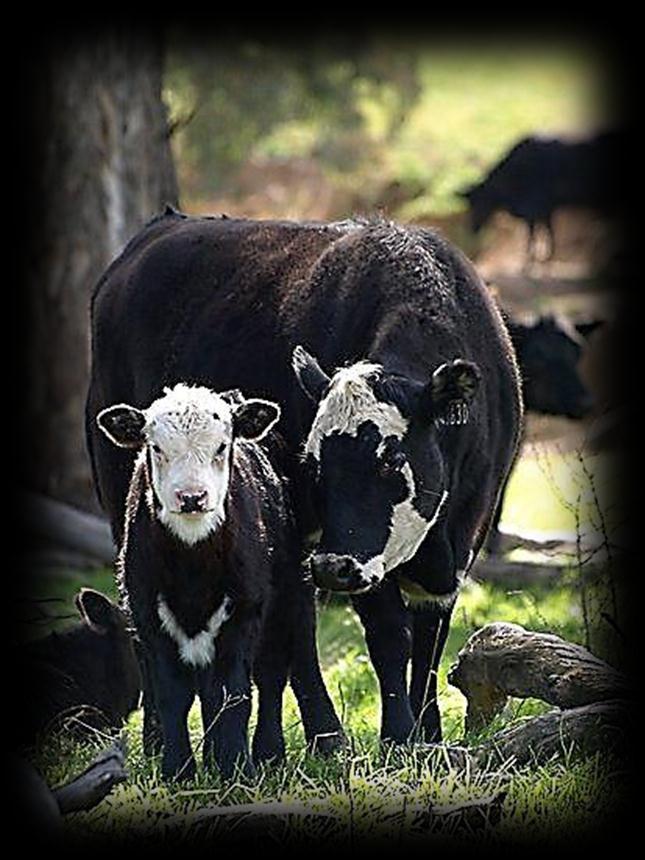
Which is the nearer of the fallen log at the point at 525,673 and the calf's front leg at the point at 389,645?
the fallen log at the point at 525,673

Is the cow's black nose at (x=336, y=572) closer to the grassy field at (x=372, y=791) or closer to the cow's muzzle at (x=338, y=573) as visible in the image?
the cow's muzzle at (x=338, y=573)

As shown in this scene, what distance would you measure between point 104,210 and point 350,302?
6807 mm

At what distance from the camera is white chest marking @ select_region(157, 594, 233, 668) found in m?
7.62

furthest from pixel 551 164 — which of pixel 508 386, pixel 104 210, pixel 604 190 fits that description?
pixel 508 386

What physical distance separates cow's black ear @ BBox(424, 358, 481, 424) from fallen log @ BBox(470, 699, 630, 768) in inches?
54.4

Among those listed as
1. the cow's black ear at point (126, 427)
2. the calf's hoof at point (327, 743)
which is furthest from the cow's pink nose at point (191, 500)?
the calf's hoof at point (327, 743)

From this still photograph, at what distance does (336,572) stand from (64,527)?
749 centimetres

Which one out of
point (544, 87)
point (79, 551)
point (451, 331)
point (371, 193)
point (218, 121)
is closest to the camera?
point (451, 331)

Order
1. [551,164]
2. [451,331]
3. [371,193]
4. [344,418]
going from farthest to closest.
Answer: [371,193] → [551,164] → [451,331] → [344,418]

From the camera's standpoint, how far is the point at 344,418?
7.82 m

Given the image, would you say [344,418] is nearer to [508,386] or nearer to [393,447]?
[393,447]

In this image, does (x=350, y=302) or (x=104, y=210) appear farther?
(x=104, y=210)

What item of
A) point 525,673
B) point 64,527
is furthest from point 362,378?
point 64,527

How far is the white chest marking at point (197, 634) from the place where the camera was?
762 centimetres
